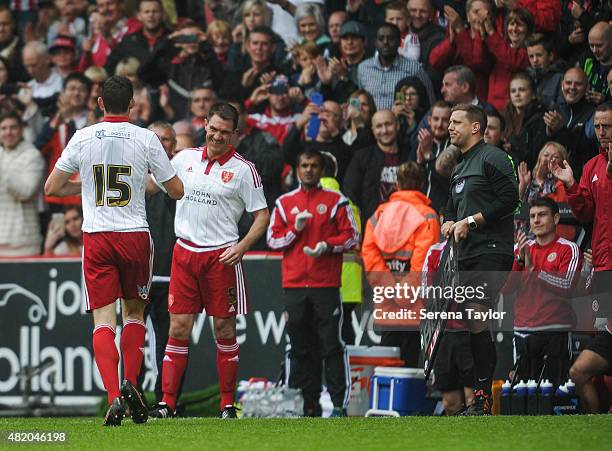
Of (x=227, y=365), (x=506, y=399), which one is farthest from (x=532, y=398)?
(x=227, y=365)

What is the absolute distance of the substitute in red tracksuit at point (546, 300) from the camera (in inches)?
405

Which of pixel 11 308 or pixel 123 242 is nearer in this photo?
pixel 123 242

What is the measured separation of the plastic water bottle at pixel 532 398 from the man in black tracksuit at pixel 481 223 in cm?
88

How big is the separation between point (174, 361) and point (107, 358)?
5.05ft

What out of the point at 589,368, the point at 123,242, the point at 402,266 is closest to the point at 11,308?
the point at 402,266

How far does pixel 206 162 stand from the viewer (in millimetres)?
9633

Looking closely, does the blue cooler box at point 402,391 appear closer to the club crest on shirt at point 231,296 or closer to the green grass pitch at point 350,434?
the green grass pitch at point 350,434

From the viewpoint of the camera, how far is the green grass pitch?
273 inches

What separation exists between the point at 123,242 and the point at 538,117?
4.97m

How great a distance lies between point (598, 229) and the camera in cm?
988

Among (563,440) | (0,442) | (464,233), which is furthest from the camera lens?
(464,233)

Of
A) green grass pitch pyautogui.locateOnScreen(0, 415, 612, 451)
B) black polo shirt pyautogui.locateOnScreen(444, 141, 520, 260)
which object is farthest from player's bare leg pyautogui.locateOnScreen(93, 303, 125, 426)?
black polo shirt pyautogui.locateOnScreen(444, 141, 520, 260)

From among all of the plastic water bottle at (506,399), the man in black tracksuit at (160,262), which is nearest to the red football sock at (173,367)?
the man in black tracksuit at (160,262)

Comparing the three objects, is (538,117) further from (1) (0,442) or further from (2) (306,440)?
(1) (0,442)
